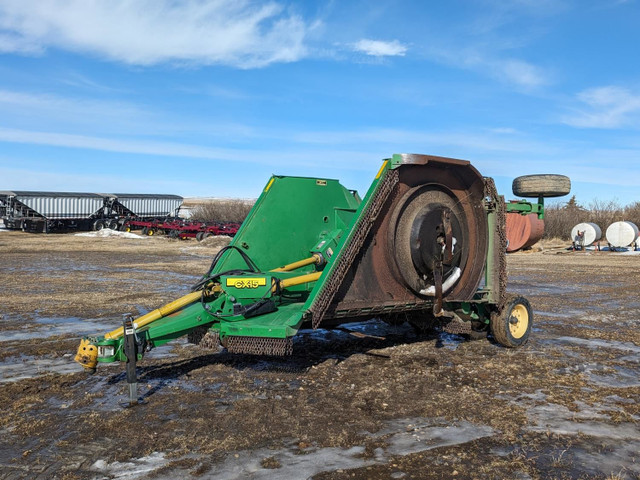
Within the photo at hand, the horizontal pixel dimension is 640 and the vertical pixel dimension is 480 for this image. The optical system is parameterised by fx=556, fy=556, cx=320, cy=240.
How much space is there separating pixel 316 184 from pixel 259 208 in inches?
33.8

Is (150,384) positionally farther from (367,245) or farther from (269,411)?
(367,245)

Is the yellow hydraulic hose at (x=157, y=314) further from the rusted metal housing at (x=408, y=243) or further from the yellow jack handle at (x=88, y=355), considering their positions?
the rusted metal housing at (x=408, y=243)

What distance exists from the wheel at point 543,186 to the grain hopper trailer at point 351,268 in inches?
27.4

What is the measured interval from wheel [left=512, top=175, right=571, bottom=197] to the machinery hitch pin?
4.97m

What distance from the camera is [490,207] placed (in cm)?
654

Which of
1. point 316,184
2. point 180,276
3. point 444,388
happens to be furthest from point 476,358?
point 180,276

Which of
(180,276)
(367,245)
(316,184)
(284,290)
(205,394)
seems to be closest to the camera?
(205,394)

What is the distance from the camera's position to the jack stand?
14.9 ft

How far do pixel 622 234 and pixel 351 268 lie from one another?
27.7 metres

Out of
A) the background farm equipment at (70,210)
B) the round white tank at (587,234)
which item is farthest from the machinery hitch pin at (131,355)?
the background farm equipment at (70,210)

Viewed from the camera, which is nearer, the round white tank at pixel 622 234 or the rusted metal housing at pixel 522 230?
the rusted metal housing at pixel 522 230

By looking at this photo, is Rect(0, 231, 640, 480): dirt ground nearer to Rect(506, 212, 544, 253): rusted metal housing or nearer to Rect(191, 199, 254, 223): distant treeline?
Rect(506, 212, 544, 253): rusted metal housing

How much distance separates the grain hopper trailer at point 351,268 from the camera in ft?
16.4

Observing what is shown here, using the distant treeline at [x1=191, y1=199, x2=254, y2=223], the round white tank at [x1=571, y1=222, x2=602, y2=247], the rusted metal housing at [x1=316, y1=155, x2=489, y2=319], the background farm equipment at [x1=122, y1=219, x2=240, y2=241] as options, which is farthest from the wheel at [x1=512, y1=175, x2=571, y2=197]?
the distant treeline at [x1=191, y1=199, x2=254, y2=223]
